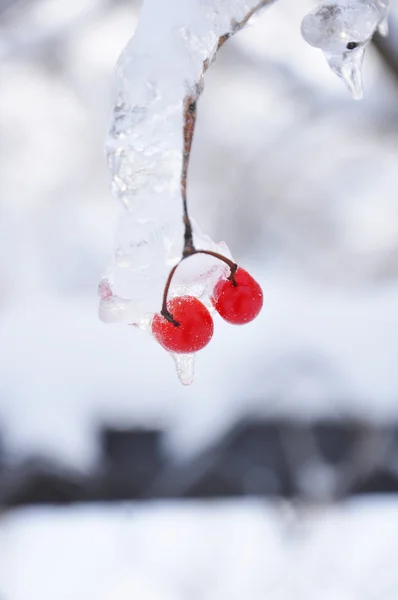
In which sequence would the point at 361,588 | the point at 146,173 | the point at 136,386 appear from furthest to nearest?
the point at 136,386
the point at 361,588
the point at 146,173

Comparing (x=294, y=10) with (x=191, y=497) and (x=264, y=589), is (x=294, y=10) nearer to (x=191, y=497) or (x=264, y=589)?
(x=191, y=497)

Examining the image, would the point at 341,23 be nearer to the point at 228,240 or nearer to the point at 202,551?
the point at 202,551

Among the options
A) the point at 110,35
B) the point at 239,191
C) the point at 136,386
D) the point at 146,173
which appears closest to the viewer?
the point at 146,173

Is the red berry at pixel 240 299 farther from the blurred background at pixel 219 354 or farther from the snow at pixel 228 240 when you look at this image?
the snow at pixel 228 240

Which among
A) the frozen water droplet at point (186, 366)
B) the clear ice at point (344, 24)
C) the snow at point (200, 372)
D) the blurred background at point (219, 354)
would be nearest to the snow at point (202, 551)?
the blurred background at point (219, 354)

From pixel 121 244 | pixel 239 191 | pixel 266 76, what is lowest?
pixel 121 244

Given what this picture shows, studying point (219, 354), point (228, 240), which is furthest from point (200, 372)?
point (228, 240)

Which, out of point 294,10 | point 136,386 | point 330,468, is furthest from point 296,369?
point 294,10
